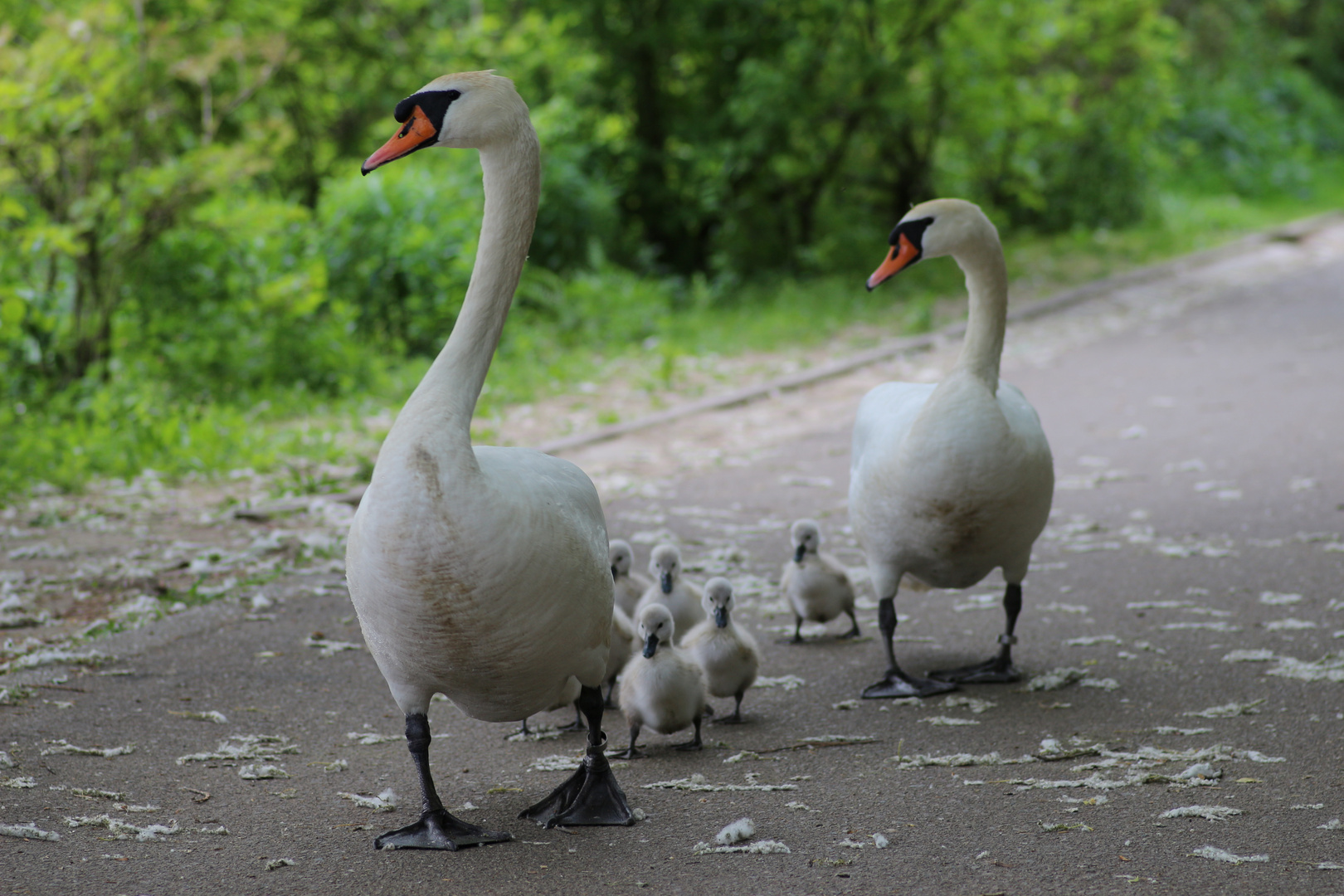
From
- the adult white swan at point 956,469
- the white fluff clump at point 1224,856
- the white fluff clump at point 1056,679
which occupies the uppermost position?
the adult white swan at point 956,469

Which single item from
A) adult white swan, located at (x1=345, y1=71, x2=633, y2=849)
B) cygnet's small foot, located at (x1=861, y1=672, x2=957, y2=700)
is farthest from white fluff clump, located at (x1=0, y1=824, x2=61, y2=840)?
cygnet's small foot, located at (x1=861, y1=672, x2=957, y2=700)

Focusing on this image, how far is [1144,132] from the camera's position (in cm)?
1747

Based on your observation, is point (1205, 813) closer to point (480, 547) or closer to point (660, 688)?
point (660, 688)

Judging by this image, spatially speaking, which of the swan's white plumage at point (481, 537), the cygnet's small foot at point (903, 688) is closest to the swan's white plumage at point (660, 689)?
the swan's white plumage at point (481, 537)

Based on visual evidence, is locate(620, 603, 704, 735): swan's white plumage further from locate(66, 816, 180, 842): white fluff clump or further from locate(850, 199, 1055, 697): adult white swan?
locate(66, 816, 180, 842): white fluff clump

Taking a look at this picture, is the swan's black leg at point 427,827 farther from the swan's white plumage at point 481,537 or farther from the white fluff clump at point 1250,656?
the white fluff clump at point 1250,656

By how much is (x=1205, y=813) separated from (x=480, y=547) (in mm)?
2133

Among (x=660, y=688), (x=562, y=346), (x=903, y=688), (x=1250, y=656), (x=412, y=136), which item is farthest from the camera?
(x=562, y=346)

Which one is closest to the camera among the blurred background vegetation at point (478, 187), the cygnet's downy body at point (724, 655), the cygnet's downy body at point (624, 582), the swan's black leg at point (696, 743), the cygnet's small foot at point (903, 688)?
the swan's black leg at point (696, 743)

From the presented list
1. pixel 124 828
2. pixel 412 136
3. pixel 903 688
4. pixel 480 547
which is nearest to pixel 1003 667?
pixel 903 688

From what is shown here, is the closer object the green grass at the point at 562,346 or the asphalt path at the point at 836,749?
the asphalt path at the point at 836,749

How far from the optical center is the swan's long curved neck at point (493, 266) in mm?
3303

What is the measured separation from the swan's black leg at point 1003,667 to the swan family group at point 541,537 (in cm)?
1

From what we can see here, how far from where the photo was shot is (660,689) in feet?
13.7
